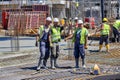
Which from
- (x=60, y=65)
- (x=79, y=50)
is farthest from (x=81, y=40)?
(x=60, y=65)

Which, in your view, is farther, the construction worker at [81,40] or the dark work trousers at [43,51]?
the construction worker at [81,40]

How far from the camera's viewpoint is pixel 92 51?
72.6 feet

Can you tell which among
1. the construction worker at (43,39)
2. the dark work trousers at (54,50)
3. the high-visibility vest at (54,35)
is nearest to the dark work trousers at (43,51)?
the construction worker at (43,39)

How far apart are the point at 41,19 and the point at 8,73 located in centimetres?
2872

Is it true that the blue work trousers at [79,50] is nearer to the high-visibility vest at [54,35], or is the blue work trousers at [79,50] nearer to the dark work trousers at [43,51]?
the high-visibility vest at [54,35]

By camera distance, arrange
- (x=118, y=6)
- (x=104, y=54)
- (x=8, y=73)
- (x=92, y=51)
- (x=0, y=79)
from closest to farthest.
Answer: (x=0, y=79) → (x=8, y=73) → (x=104, y=54) → (x=92, y=51) → (x=118, y=6)

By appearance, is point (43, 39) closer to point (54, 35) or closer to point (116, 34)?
point (54, 35)

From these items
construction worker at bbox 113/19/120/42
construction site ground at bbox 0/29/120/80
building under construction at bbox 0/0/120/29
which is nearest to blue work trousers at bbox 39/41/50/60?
construction site ground at bbox 0/29/120/80

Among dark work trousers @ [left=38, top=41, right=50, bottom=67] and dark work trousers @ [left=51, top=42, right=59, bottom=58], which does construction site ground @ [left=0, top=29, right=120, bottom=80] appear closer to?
dark work trousers @ [left=38, top=41, right=50, bottom=67]

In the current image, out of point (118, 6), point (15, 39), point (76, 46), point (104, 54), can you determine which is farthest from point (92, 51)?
point (118, 6)

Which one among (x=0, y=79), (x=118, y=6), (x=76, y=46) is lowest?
(x=0, y=79)

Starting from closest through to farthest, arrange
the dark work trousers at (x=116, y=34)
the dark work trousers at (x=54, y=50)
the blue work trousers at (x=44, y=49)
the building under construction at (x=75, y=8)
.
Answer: the blue work trousers at (x=44, y=49), the dark work trousers at (x=54, y=50), the dark work trousers at (x=116, y=34), the building under construction at (x=75, y=8)

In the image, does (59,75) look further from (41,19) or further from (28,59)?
(41,19)

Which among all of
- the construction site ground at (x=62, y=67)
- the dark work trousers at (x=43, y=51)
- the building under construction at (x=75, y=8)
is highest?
the building under construction at (x=75, y=8)
